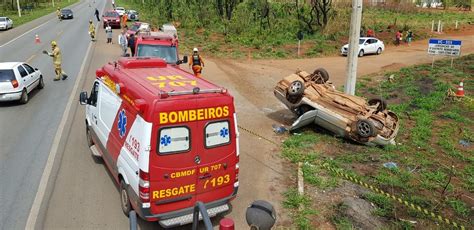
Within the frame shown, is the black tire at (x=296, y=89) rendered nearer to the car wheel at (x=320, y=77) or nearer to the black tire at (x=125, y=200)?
the car wheel at (x=320, y=77)

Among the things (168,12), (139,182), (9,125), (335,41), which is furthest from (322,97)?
(168,12)

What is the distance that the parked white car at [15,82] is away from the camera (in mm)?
13367

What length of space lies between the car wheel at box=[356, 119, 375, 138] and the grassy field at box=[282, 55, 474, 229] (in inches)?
19.9

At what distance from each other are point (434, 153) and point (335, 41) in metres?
23.5

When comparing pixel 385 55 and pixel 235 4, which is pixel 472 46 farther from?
pixel 235 4

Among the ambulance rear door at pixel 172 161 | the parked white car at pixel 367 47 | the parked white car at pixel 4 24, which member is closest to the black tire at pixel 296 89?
the ambulance rear door at pixel 172 161

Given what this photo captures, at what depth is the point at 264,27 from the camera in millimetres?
34531

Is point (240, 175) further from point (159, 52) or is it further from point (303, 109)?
point (159, 52)

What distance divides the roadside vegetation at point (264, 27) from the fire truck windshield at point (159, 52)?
11.9 metres

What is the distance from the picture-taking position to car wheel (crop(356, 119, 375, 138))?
1052 centimetres

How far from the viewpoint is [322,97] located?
11961mm

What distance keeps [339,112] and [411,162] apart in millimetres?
2465

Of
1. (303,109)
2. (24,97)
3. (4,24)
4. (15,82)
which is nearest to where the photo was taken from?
(303,109)

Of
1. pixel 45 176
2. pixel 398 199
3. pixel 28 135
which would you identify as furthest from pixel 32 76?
pixel 398 199
